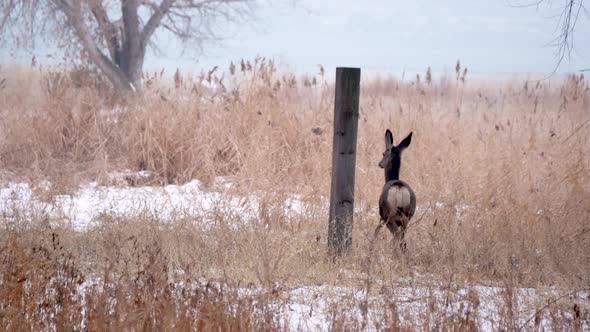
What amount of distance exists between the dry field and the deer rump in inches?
10.2

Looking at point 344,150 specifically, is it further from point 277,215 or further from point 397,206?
point 277,215

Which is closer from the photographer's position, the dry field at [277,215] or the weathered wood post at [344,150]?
the dry field at [277,215]

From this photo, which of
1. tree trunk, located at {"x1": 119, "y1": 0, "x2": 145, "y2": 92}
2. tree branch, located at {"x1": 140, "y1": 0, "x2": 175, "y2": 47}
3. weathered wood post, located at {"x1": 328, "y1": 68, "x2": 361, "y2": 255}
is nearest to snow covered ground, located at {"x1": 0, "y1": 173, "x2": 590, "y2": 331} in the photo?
weathered wood post, located at {"x1": 328, "y1": 68, "x2": 361, "y2": 255}

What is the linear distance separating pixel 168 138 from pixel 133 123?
2.58ft

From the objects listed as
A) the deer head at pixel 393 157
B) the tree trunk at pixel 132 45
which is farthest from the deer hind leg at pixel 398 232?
the tree trunk at pixel 132 45

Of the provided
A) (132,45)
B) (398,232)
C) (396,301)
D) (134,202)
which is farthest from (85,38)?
(396,301)

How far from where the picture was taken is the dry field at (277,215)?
13.8ft

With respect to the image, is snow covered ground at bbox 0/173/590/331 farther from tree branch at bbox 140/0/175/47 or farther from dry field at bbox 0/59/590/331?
tree branch at bbox 140/0/175/47

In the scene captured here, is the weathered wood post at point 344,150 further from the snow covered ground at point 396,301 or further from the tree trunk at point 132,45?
the tree trunk at point 132,45

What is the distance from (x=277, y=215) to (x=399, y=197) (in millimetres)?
1912

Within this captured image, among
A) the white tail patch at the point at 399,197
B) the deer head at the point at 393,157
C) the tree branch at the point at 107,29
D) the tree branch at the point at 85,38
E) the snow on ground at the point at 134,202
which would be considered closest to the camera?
the white tail patch at the point at 399,197

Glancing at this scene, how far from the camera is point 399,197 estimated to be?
5867mm

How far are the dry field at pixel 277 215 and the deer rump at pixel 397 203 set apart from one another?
10.2 inches

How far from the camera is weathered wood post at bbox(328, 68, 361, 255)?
6.09m
